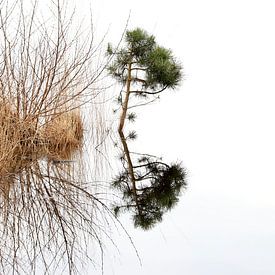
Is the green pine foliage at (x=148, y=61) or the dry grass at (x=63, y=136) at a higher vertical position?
the green pine foliage at (x=148, y=61)

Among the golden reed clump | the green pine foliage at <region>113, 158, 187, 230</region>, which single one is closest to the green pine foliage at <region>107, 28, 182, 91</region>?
the golden reed clump

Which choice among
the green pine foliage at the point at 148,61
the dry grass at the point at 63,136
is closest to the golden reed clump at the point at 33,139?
the dry grass at the point at 63,136

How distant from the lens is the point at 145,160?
585 centimetres

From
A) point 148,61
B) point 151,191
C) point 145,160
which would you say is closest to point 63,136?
point 145,160

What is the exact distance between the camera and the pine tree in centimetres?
373

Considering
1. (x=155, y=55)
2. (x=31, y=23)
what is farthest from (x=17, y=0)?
(x=155, y=55)

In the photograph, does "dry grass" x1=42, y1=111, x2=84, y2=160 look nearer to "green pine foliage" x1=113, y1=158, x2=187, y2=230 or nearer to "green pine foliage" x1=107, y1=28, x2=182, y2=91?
"green pine foliage" x1=113, y1=158, x2=187, y2=230

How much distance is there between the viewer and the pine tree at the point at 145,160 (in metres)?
3.73

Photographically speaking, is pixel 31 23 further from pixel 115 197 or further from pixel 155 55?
pixel 155 55

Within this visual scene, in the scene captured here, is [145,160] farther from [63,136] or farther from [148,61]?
[148,61]

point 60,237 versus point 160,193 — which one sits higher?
point 160,193

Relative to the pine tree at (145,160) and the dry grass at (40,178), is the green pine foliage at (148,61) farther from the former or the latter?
the dry grass at (40,178)

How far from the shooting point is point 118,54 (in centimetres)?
945

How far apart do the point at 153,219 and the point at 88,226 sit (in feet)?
2.21
